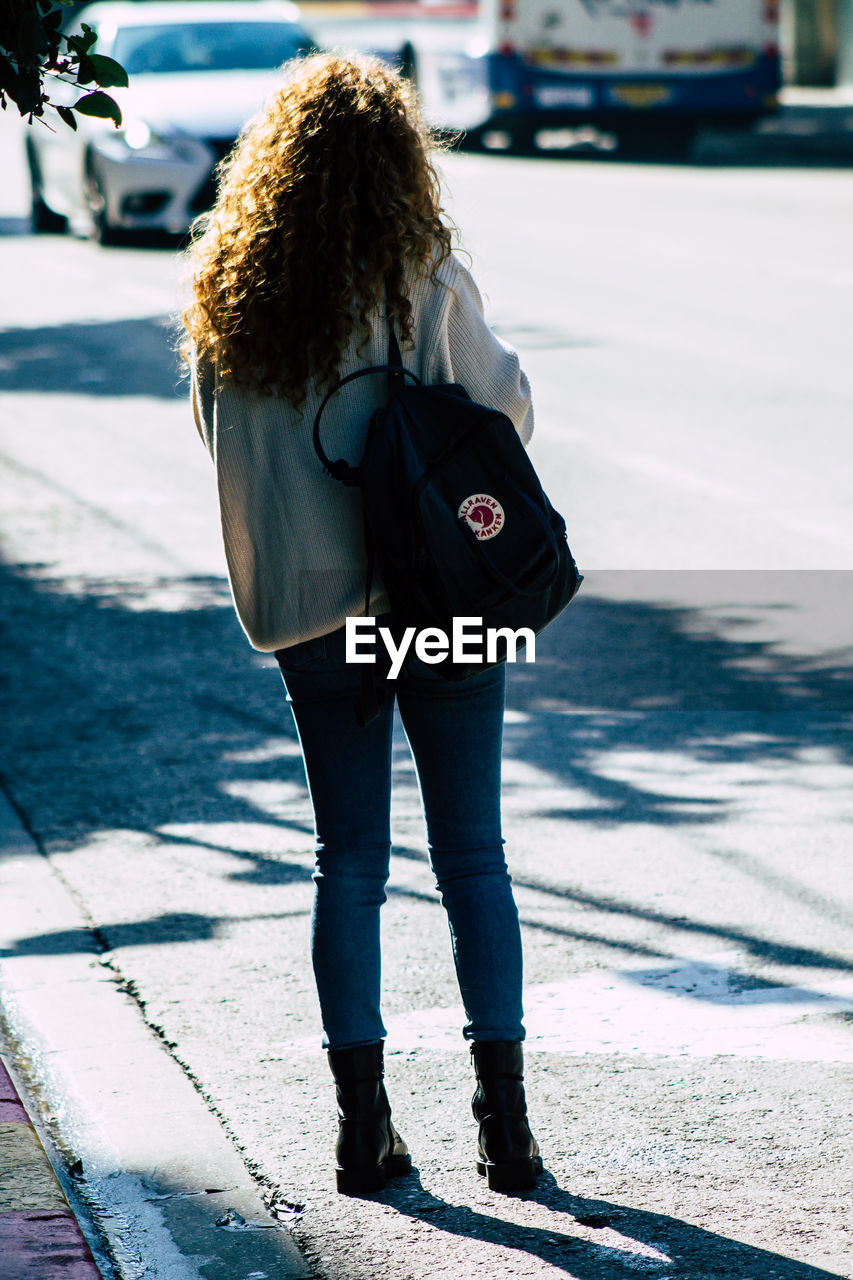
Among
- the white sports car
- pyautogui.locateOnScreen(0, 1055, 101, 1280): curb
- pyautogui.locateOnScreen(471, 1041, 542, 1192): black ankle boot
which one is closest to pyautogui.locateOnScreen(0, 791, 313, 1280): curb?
pyautogui.locateOnScreen(0, 1055, 101, 1280): curb

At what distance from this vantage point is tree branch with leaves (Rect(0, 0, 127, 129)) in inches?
124

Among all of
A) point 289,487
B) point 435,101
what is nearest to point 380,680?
point 289,487

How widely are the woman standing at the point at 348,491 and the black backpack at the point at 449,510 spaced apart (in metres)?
0.07

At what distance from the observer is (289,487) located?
→ 3.10 metres

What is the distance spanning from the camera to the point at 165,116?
16.9 meters

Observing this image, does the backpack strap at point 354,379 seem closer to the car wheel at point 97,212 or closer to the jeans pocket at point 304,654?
the jeans pocket at point 304,654

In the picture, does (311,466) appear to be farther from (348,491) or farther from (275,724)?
(275,724)

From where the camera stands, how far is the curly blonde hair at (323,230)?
2979mm

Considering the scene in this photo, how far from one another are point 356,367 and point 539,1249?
1.44 metres

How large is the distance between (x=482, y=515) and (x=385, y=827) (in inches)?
23.5

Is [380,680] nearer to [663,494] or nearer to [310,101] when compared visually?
[310,101]

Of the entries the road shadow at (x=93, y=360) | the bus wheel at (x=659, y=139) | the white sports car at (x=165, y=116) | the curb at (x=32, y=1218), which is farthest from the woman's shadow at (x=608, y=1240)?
the bus wheel at (x=659, y=139)

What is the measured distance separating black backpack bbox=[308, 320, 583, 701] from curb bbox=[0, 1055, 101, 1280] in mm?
1079

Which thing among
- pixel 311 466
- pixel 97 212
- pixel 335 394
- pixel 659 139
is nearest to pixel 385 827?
pixel 311 466
